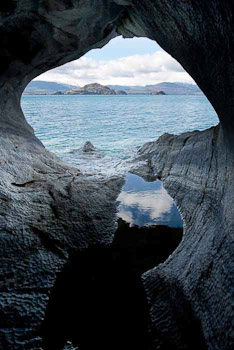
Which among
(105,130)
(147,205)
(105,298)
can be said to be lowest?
(105,298)

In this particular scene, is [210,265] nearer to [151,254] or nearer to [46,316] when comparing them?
[151,254]

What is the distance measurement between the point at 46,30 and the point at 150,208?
723 cm

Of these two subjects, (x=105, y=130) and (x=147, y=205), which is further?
(x=105, y=130)

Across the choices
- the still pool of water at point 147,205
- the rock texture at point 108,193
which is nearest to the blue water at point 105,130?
the still pool of water at point 147,205

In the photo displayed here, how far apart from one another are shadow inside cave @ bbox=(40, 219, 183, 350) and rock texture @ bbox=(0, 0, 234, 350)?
0.18 metres

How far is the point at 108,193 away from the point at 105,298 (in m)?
4.39

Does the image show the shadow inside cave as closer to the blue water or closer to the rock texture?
the rock texture

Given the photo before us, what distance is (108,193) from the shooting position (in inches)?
321

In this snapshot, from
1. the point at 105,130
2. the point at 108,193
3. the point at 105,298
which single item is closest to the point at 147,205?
the point at 108,193

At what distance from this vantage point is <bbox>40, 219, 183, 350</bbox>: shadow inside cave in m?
3.33

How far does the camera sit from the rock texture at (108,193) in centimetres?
345

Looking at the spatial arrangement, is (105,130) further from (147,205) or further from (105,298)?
(105,298)

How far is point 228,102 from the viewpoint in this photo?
488 cm

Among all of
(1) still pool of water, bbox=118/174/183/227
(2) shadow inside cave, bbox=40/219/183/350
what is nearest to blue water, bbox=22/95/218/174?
(1) still pool of water, bbox=118/174/183/227
